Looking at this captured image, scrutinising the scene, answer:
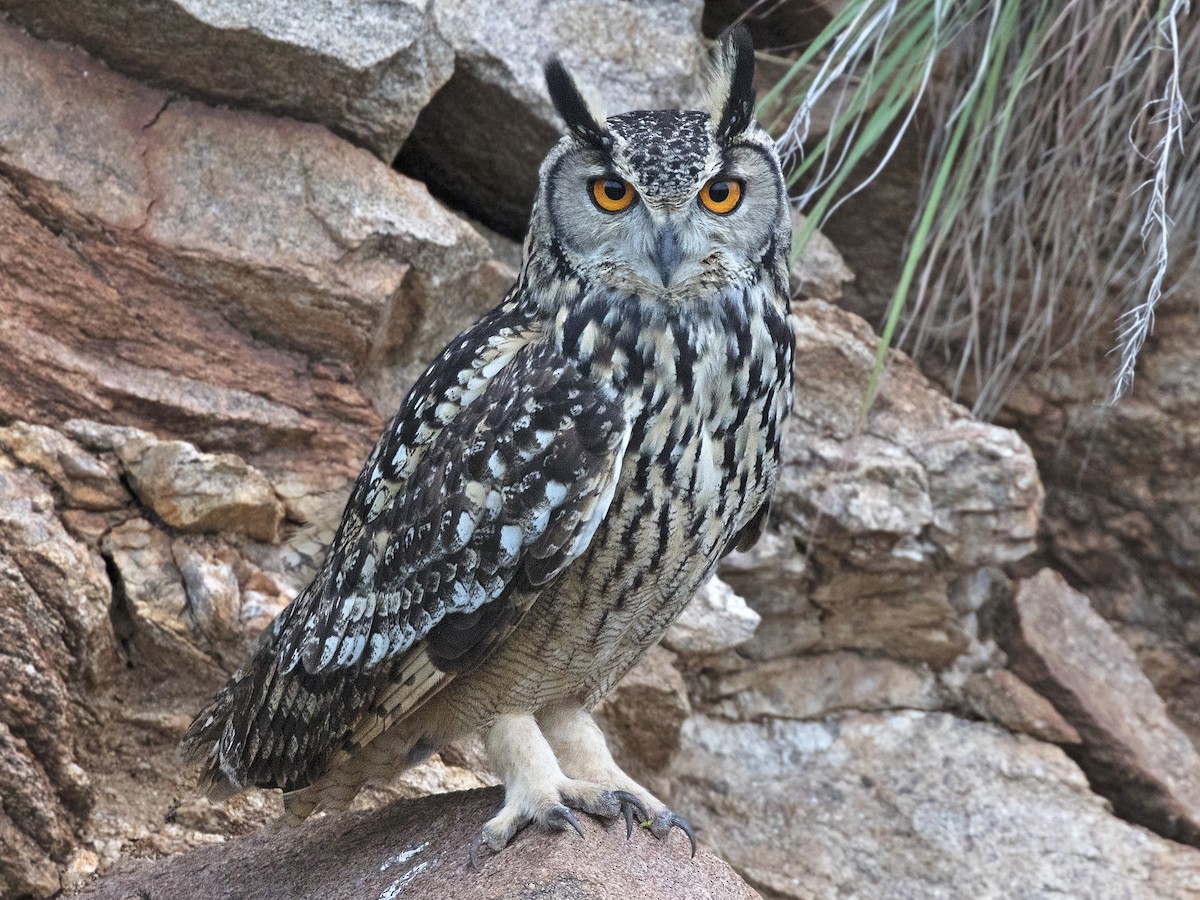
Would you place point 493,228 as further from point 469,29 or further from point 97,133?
point 97,133

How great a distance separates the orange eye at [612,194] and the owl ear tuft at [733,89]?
188 millimetres

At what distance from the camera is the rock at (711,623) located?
3.42 m

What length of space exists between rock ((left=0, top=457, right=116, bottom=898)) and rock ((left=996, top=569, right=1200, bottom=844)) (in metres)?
2.53

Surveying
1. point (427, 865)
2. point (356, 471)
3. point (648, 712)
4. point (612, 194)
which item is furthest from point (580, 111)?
point (648, 712)

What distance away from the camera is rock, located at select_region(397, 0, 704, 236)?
3537 mm

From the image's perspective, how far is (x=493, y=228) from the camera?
3.90m

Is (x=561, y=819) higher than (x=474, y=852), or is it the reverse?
(x=561, y=819)

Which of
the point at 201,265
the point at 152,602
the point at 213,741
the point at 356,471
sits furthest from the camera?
the point at 356,471

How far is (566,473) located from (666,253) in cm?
39

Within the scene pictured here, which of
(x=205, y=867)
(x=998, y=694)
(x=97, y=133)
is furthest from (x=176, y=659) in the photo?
(x=998, y=694)

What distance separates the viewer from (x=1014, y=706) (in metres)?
3.68

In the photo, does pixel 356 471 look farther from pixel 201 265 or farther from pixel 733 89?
pixel 733 89

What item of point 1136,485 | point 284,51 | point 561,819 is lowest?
point 561,819

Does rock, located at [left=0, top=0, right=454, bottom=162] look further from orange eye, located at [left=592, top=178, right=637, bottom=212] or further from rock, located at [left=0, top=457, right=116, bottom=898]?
orange eye, located at [left=592, top=178, right=637, bottom=212]
